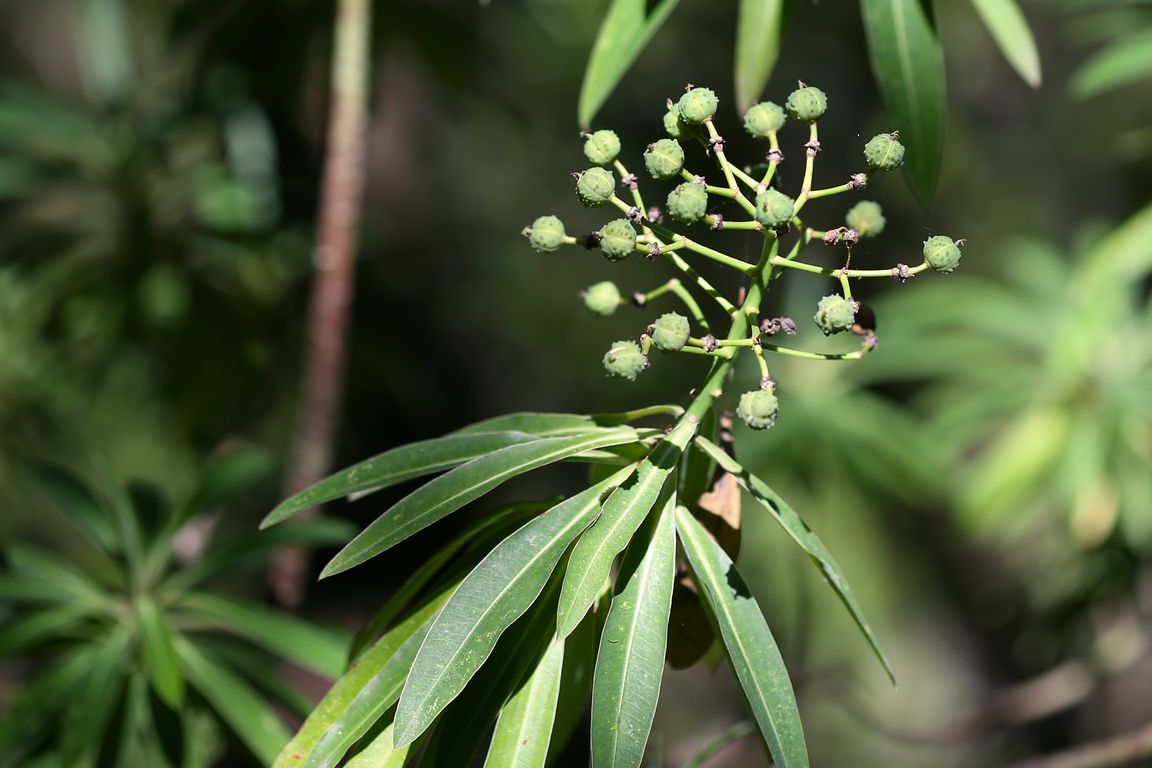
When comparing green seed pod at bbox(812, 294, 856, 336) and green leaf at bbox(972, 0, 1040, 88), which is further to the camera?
green leaf at bbox(972, 0, 1040, 88)

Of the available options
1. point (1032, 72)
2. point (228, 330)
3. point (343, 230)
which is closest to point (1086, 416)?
point (1032, 72)

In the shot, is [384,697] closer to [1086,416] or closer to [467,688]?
[467,688]

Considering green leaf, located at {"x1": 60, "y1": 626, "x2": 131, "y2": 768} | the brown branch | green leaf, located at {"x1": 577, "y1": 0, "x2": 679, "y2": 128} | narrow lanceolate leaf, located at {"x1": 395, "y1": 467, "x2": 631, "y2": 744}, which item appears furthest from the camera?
the brown branch

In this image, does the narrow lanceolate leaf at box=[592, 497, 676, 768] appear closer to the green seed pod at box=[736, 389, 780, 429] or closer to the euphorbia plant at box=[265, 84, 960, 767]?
the euphorbia plant at box=[265, 84, 960, 767]

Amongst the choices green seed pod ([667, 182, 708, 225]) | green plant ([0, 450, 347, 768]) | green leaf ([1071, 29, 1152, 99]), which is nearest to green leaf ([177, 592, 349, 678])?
green plant ([0, 450, 347, 768])

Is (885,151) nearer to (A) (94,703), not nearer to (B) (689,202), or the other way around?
(B) (689,202)

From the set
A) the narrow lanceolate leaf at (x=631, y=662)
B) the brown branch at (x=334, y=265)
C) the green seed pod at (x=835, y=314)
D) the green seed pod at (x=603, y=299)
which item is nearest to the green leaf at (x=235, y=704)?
the brown branch at (x=334, y=265)

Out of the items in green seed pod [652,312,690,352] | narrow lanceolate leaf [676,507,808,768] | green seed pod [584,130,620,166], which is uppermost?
green seed pod [584,130,620,166]
